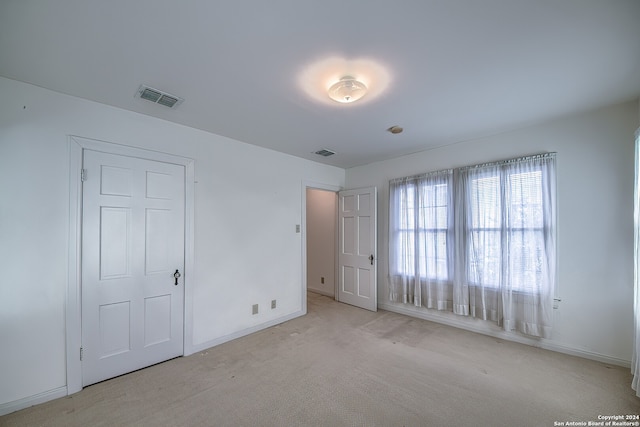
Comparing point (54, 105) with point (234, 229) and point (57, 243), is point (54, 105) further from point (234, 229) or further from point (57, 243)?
point (234, 229)

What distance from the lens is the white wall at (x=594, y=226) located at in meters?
2.56

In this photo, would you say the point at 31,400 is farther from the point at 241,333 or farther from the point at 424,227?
the point at 424,227

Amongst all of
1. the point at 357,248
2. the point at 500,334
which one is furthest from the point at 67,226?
the point at 500,334

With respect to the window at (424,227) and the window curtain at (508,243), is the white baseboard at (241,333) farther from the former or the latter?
the window curtain at (508,243)

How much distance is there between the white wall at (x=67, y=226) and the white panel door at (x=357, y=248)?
114 centimetres

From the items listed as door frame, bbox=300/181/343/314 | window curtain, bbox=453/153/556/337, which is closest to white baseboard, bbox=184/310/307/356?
door frame, bbox=300/181/343/314

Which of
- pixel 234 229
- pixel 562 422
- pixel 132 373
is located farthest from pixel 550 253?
pixel 132 373

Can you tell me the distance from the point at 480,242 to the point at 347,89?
270 cm

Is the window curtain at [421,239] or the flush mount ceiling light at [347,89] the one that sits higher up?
the flush mount ceiling light at [347,89]

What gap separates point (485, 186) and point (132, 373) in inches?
179

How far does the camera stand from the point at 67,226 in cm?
224

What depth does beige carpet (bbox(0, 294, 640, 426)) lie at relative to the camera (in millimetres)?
1929

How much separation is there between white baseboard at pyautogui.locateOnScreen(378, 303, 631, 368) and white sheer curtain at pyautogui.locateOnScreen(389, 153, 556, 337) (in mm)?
184

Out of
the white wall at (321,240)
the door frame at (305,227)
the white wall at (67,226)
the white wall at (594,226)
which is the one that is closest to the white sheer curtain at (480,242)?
the white wall at (594,226)
